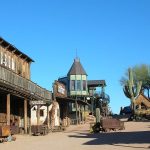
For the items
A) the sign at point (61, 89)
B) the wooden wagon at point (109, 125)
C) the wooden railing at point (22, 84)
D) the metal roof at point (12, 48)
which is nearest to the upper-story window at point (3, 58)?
the metal roof at point (12, 48)

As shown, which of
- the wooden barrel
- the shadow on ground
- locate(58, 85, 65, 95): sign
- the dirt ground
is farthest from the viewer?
locate(58, 85, 65, 95): sign

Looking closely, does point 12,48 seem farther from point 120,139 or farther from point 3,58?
point 120,139

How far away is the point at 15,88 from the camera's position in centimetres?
2966

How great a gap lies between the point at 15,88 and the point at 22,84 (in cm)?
335

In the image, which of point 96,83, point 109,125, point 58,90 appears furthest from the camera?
point 96,83

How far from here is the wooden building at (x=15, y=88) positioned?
28892 mm

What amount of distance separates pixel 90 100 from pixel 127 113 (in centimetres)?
623

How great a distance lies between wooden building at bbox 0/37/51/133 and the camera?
94.8 ft

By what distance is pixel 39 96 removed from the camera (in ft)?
124

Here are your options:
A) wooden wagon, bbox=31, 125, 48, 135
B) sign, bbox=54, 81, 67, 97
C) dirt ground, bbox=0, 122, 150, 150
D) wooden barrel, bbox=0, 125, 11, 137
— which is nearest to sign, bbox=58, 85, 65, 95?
sign, bbox=54, 81, 67, 97

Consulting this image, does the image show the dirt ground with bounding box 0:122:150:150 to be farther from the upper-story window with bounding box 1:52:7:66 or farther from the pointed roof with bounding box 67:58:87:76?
the pointed roof with bounding box 67:58:87:76

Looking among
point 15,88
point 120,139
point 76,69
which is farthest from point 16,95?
point 76,69

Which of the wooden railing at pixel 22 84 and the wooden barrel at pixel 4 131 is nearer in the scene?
the wooden barrel at pixel 4 131

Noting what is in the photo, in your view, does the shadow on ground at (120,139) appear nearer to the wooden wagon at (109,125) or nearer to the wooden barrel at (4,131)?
the wooden barrel at (4,131)
